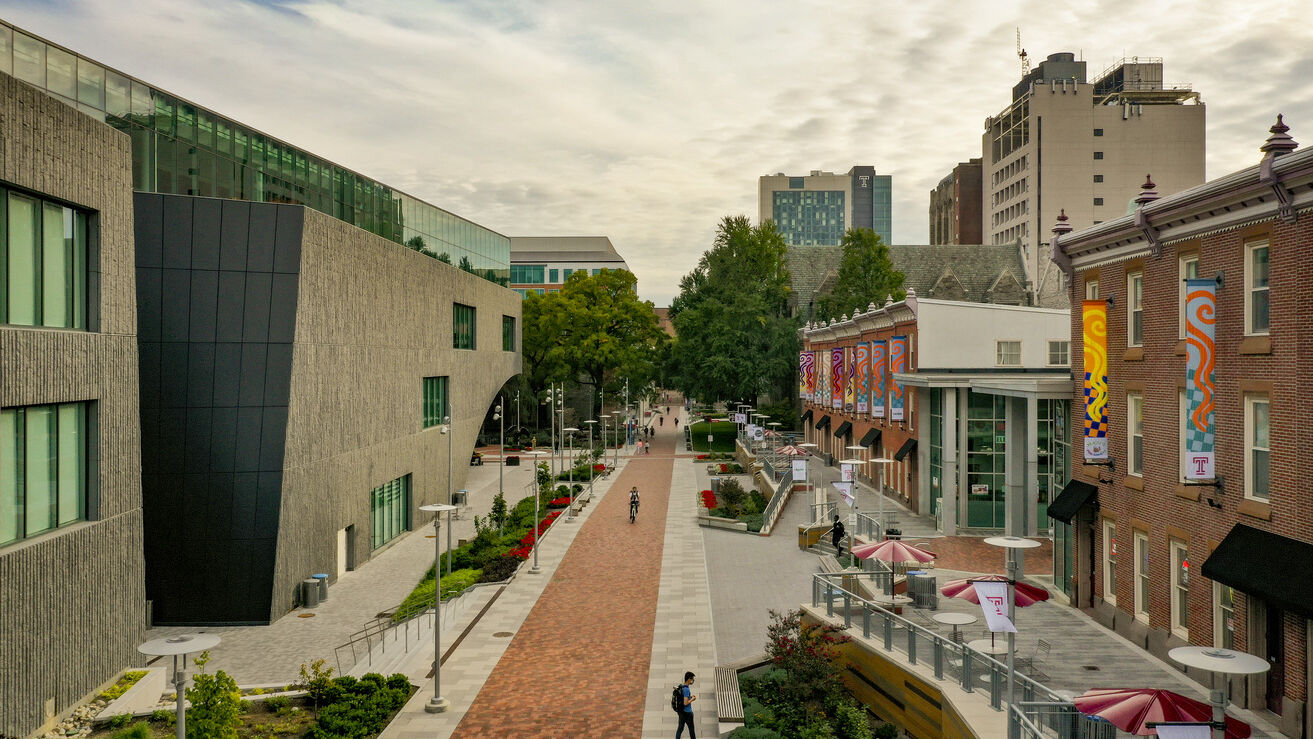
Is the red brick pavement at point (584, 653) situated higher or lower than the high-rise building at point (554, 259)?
lower

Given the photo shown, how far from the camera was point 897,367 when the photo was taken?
41.5 m

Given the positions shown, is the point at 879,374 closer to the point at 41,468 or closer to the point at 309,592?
the point at 309,592

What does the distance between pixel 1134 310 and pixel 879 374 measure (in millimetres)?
24506

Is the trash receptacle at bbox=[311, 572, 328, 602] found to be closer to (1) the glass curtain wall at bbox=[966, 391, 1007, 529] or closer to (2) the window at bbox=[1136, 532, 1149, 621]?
Answer: (2) the window at bbox=[1136, 532, 1149, 621]

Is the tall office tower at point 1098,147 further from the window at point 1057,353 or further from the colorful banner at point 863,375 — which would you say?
the window at point 1057,353

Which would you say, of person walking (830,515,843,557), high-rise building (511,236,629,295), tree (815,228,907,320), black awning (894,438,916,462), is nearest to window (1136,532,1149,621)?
person walking (830,515,843,557)

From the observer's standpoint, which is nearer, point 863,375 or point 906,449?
point 906,449

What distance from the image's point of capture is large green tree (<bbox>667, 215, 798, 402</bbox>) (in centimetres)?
7788

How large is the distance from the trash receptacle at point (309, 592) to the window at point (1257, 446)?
2457cm

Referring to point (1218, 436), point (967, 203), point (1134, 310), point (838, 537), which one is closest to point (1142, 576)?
point (1218, 436)

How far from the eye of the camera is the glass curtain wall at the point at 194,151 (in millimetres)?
20391

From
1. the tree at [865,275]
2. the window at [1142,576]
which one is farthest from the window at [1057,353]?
the tree at [865,275]

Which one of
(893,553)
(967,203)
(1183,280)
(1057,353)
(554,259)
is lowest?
(893,553)

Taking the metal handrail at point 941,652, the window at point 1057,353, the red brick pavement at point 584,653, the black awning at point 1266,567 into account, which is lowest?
the red brick pavement at point 584,653
